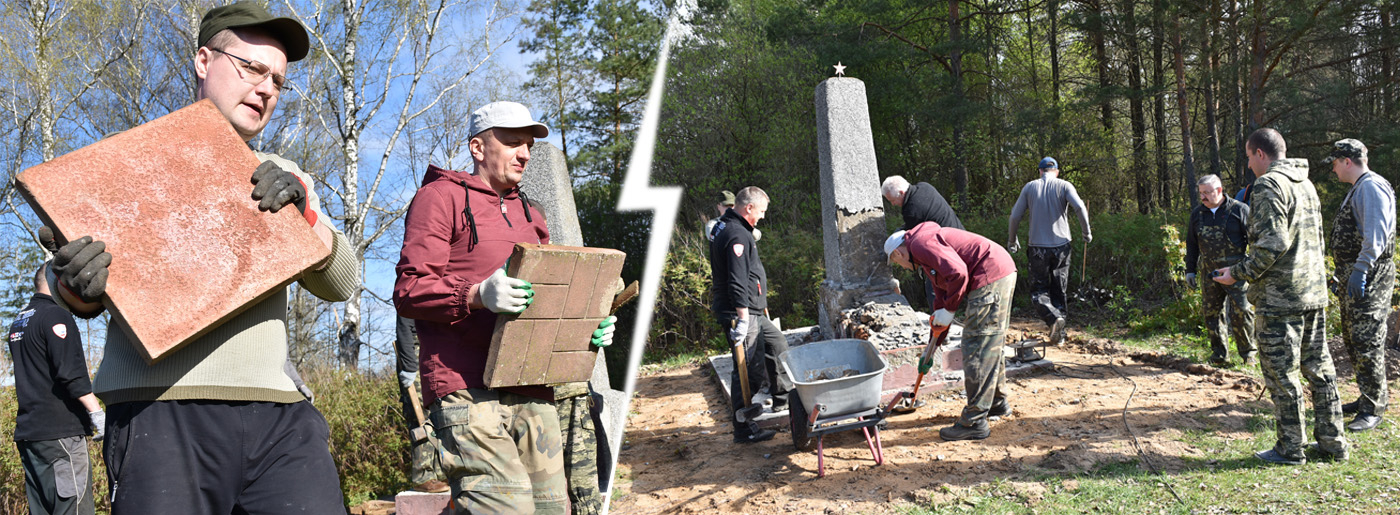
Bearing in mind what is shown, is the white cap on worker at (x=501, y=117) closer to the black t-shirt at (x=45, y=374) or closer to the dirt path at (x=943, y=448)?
the dirt path at (x=943, y=448)

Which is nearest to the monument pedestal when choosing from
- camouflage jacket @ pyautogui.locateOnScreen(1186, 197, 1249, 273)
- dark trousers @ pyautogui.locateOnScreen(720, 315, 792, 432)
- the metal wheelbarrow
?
dark trousers @ pyautogui.locateOnScreen(720, 315, 792, 432)

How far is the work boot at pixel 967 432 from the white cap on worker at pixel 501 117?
382cm

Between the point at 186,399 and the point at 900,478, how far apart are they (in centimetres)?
392

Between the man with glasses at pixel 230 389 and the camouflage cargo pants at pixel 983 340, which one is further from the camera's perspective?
the camouflage cargo pants at pixel 983 340

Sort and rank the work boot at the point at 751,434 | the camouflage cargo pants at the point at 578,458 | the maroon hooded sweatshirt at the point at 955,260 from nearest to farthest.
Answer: the camouflage cargo pants at the point at 578,458 < the maroon hooded sweatshirt at the point at 955,260 < the work boot at the point at 751,434

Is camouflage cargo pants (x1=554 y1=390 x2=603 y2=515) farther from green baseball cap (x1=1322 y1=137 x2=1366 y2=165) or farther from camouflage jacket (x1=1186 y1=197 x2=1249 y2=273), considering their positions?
camouflage jacket (x1=1186 y1=197 x2=1249 y2=273)

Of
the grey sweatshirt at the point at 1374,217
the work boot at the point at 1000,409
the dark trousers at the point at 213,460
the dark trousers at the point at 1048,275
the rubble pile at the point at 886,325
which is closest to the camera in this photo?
the dark trousers at the point at 213,460

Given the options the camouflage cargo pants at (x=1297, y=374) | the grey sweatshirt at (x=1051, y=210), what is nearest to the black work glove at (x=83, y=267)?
the camouflage cargo pants at (x=1297, y=374)

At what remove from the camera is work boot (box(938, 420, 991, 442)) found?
531 centimetres

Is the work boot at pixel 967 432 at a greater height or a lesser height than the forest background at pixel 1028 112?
lesser

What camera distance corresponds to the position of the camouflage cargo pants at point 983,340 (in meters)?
5.20

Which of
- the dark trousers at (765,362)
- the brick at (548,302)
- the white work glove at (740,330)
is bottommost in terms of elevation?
the dark trousers at (765,362)

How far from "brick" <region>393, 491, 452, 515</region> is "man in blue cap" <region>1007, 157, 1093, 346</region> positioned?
20.3ft

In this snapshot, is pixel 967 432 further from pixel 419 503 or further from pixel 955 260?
pixel 419 503
